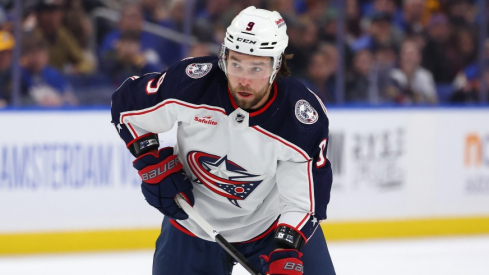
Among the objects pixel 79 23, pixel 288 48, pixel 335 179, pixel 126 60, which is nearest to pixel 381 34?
pixel 288 48

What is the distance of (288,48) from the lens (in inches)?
217

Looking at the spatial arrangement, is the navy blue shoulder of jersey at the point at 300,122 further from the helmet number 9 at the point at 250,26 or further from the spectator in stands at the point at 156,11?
the spectator in stands at the point at 156,11

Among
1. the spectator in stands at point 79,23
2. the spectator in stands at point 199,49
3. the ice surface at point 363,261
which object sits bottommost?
the ice surface at point 363,261

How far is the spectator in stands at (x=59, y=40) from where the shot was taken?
493 centimetres

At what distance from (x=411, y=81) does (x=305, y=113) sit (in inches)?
146

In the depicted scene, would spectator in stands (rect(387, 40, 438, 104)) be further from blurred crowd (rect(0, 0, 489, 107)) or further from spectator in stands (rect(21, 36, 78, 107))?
spectator in stands (rect(21, 36, 78, 107))

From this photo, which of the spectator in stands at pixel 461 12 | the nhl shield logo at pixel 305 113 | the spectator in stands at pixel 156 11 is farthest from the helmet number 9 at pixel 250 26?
the spectator in stands at pixel 461 12

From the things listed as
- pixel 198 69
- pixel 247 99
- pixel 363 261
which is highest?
pixel 198 69

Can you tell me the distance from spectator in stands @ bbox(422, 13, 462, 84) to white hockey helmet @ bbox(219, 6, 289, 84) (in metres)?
3.89

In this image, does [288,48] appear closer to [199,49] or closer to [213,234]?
[199,49]

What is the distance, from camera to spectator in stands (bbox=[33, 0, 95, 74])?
194 inches

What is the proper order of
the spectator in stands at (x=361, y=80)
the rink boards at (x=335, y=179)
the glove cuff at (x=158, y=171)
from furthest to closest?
the spectator in stands at (x=361, y=80) → the rink boards at (x=335, y=179) → the glove cuff at (x=158, y=171)

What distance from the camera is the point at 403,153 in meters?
5.63

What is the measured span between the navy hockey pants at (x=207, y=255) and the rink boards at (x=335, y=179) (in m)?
2.04
